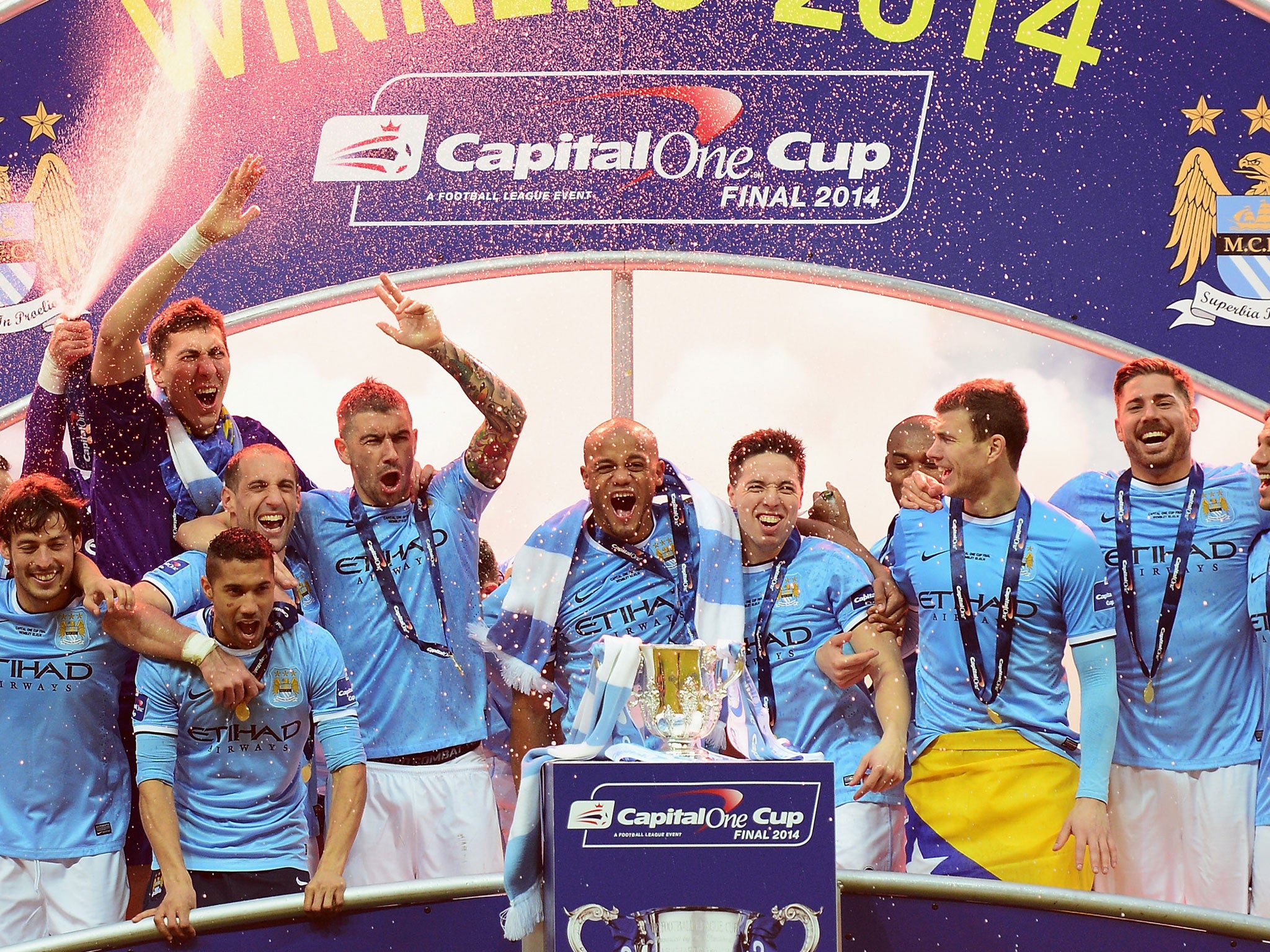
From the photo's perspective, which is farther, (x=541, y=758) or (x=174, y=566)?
(x=174, y=566)

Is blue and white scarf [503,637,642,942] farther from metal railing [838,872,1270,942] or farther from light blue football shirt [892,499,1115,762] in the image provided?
light blue football shirt [892,499,1115,762]

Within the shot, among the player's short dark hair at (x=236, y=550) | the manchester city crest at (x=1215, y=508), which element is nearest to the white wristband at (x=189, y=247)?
the player's short dark hair at (x=236, y=550)

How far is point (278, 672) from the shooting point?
3.46 m

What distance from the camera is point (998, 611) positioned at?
12.3 feet

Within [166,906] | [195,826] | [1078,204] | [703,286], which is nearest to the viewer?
[166,906]

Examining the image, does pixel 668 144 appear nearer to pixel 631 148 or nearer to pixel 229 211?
pixel 631 148

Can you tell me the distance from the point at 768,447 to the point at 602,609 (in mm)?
624

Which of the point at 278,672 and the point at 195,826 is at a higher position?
the point at 278,672

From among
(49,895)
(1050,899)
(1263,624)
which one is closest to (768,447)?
(1263,624)

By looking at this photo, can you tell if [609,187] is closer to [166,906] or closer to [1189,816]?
[1189,816]

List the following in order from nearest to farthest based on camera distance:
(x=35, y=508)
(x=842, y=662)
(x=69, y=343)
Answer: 1. (x=35, y=508)
2. (x=842, y=662)
3. (x=69, y=343)

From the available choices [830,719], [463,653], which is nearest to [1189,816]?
[830,719]

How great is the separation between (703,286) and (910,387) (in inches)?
33.6

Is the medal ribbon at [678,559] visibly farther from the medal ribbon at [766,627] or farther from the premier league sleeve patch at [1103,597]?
the premier league sleeve patch at [1103,597]
